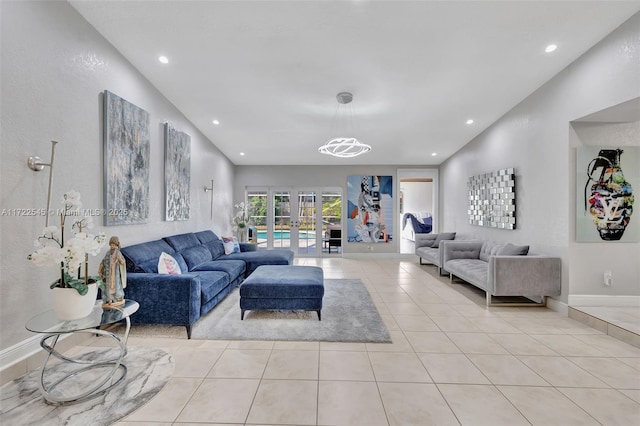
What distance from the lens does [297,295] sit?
3.21m

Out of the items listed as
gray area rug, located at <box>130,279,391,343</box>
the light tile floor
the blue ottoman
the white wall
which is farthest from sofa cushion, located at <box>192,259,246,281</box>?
the white wall

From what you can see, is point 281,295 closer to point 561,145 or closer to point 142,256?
point 142,256

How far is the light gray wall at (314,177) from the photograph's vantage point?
759 cm

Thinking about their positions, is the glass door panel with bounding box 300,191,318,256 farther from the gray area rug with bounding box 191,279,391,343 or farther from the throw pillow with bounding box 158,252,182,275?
the throw pillow with bounding box 158,252,182,275

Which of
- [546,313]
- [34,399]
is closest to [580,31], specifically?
[546,313]

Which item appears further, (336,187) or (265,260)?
(336,187)

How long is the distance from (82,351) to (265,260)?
268cm

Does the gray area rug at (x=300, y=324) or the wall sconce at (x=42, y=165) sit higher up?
the wall sconce at (x=42, y=165)

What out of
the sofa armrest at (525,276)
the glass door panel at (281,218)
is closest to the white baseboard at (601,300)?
the sofa armrest at (525,276)

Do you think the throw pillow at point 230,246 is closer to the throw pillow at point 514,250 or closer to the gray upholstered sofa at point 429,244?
the gray upholstered sofa at point 429,244

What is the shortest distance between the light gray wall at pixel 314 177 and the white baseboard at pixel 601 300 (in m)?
4.27

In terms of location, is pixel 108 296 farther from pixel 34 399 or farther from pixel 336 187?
pixel 336 187

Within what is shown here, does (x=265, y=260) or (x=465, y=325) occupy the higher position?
(x=265, y=260)

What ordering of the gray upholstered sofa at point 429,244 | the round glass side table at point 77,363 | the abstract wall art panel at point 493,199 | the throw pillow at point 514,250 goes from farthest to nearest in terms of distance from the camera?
the gray upholstered sofa at point 429,244 → the abstract wall art panel at point 493,199 → the throw pillow at point 514,250 → the round glass side table at point 77,363
